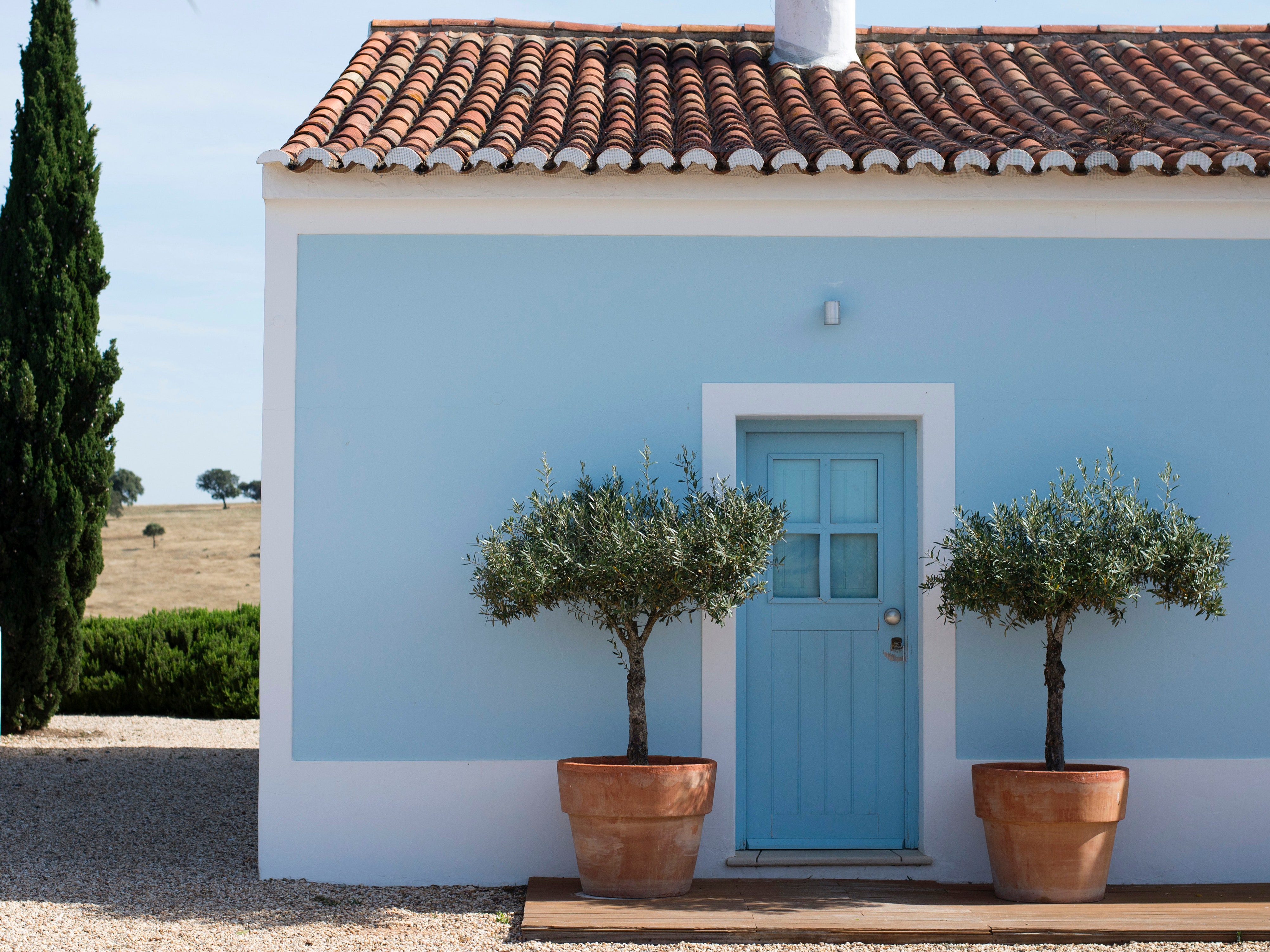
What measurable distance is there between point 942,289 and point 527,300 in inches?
81.9

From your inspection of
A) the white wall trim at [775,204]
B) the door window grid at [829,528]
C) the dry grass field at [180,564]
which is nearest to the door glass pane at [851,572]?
the door window grid at [829,528]

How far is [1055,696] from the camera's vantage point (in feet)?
17.0

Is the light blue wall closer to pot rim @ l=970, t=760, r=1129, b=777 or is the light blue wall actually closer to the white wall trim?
the white wall trim

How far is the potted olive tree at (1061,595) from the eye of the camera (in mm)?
4887

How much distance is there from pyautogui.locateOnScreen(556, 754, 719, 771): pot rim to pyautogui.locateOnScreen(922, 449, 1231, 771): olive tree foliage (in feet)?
4.41

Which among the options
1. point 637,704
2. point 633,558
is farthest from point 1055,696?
point 633,558

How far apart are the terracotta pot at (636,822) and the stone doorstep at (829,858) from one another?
569mm

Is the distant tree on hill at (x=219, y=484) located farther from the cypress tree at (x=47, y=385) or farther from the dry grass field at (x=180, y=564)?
the cypress tree at (x=47, y=385)

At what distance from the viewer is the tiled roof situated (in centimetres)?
547

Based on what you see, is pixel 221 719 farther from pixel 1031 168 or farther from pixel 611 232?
pixel 1031 168

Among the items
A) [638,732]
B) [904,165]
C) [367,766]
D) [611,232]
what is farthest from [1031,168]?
[367,766]

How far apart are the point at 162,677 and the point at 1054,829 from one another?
8.86 metres

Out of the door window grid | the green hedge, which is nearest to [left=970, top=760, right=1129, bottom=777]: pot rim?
the door window grid

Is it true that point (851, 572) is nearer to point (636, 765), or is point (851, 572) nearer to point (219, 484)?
point (636, 765)
